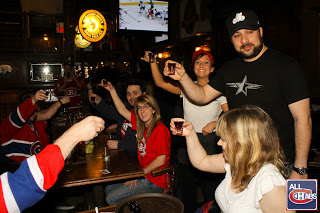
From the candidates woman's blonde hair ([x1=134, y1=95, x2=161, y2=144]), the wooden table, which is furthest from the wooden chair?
woman's blonde hair ([x1=134, y1=95, x2=161, y2=144])

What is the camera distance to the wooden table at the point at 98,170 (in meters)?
2.38

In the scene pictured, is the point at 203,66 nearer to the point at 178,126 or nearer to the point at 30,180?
the point at 178,126

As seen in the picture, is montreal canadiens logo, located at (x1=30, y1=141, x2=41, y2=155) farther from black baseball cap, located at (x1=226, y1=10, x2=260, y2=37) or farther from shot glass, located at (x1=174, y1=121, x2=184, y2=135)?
black baseball cap, located at (x1=226, y1=10, x2=260, y2=37)

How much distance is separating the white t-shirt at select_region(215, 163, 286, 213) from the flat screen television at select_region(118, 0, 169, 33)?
7044 millimetres

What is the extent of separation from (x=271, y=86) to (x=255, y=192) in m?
0.93

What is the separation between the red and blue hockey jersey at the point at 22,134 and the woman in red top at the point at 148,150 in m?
1.21

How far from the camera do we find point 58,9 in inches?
381

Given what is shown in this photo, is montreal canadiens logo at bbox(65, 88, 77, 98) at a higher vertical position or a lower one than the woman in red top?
higher

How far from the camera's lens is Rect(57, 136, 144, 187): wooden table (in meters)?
2.38

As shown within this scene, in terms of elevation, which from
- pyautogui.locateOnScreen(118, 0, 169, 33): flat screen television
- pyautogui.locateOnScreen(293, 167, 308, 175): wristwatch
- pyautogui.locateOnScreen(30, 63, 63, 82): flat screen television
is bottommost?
pyautogui.locateOnScreen(293, 167, 308, 175): wristwatch

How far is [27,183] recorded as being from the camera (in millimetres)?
1117

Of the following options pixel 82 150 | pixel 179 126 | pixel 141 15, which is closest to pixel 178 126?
pixel 179 126

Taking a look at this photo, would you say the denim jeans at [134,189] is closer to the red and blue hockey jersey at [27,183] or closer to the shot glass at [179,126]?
the shot glass at [179,126]

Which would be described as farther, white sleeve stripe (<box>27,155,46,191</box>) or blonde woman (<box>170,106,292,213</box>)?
blonde woman (<box>170,106,292,213</box>)
